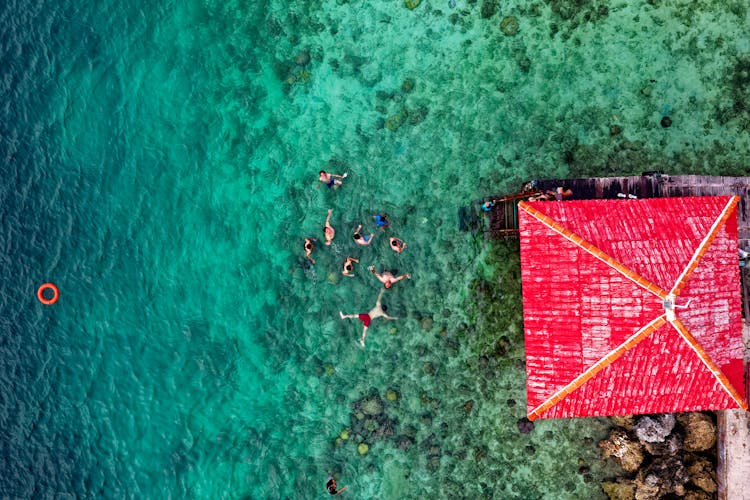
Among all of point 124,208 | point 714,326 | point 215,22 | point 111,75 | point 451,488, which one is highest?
point 215,22

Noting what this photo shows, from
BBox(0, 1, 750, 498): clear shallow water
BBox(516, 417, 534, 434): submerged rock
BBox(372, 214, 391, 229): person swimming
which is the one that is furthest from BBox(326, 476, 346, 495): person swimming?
BBox(372, 214, 391, 229): person swimming

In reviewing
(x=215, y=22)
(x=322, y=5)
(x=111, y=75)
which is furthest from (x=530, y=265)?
(x=111, y=75)

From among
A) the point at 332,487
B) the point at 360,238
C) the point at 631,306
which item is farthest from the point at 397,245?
the point at 332,487

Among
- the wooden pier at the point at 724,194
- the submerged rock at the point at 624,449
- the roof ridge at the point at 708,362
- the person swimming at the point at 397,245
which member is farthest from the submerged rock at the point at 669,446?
the person swimming at the point at 397,245

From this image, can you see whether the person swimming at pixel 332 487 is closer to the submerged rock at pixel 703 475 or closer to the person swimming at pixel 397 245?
the person swimming at pixel 397 245

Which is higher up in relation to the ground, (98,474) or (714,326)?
(714,326)

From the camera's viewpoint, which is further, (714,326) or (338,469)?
(338,469)

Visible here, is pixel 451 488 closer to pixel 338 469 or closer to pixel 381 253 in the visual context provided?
pixel 338 469

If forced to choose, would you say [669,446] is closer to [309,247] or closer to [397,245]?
[397,245]

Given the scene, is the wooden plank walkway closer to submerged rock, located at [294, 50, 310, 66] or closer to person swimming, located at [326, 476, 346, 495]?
submerged rock, located at [294, 50, 310, 66]
